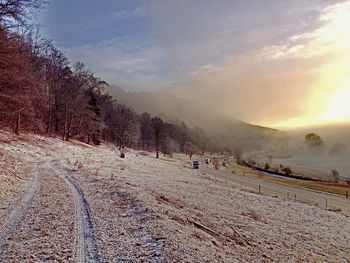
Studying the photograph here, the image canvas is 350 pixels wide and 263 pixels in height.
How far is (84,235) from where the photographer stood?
8.15 metres

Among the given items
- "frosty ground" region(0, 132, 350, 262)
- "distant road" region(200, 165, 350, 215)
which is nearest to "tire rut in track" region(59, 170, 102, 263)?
"frosty ground" region(0, 132, 350, 262)

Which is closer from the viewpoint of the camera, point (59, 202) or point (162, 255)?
point (162, 255)

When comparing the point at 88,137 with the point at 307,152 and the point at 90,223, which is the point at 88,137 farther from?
the point at 307,152

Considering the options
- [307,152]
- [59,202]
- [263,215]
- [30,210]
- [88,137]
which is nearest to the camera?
[30,210]

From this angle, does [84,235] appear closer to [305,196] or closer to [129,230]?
[129,230]

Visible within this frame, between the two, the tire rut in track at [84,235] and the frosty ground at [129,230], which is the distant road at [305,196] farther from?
the tire rut in track at [84,235]

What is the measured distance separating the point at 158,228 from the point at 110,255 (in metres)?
2.44

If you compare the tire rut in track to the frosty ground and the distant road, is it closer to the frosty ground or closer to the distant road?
the frosty ground

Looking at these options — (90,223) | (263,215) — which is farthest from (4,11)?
(263,215)

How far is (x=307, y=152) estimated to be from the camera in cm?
14138

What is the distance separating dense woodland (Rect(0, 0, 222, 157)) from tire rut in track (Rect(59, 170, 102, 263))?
9266 mm

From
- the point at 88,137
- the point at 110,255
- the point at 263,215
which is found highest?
the point at 88,137

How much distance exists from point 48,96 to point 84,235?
37.0 meters

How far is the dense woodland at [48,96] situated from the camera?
15.9 metres
